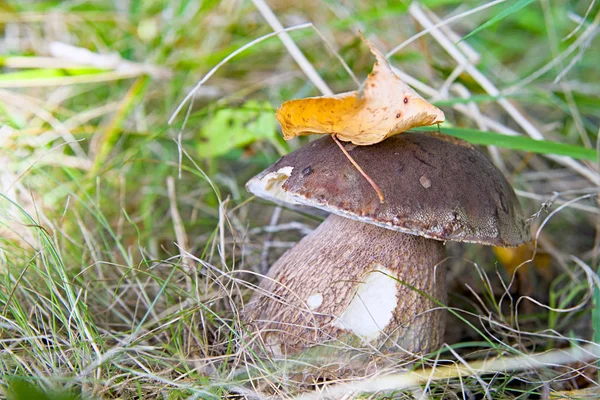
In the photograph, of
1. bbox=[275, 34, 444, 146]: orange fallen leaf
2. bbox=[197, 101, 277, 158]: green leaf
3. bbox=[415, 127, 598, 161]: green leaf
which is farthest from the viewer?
bbox=[197, 101, 277, 158]: green leaf

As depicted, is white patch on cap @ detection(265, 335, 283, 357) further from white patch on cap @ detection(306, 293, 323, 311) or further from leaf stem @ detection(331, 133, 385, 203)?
leaf stem @ detection(331, 133, 385, 203)

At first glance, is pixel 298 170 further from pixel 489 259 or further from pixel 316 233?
pixel 489 259

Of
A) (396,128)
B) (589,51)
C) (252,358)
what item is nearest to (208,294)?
(252,358)

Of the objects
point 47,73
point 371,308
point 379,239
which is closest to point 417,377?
point 371,308

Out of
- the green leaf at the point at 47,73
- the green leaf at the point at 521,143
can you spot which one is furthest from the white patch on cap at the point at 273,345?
the green leaf at the point at 47,73

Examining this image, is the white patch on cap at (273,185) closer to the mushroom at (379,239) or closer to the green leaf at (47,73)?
the mushroom at (379,239)

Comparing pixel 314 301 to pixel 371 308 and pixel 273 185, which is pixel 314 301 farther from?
pixel 273 185

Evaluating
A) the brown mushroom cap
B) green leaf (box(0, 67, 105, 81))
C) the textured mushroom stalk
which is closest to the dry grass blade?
the textured mushroom stalk
